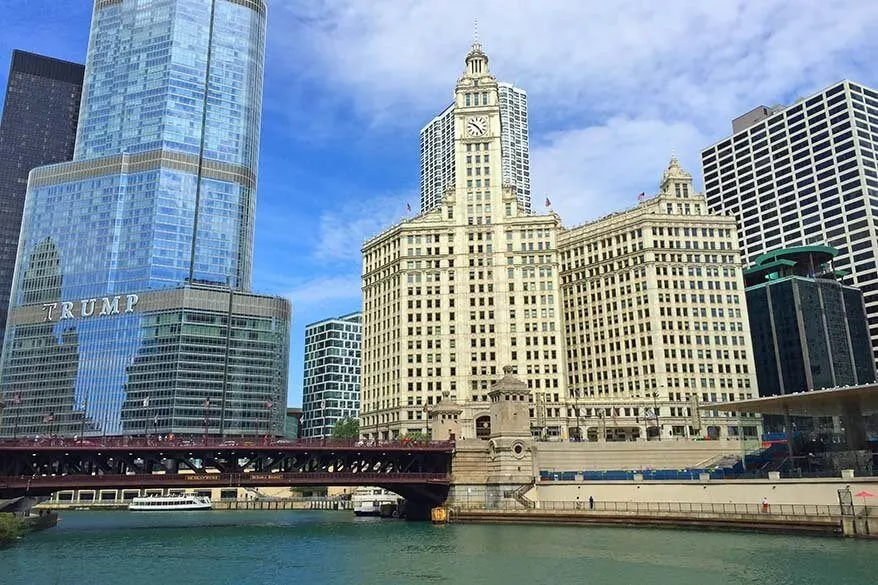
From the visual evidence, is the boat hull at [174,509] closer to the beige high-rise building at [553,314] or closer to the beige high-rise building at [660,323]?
the beige high-rise building at [553,314]

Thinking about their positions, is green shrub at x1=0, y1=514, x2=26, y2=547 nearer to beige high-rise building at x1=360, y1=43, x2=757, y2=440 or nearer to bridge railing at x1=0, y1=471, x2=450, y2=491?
bridge railing at x1=0, y1=471, x2=450, y2=491

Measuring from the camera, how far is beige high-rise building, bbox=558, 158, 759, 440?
158 m

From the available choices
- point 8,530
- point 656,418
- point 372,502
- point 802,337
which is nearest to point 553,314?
point 656,418

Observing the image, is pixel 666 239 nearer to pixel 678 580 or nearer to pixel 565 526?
pixel 565 526

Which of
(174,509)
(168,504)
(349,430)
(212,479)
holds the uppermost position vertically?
(349,430)

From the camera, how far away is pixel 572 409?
16112cm

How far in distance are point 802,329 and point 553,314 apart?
66055 millimetres

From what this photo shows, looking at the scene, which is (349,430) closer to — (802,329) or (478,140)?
(478,140)

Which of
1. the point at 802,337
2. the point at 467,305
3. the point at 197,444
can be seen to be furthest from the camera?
the point at 802,337

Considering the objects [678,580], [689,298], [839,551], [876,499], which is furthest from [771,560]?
[689,298]

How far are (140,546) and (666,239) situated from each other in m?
125

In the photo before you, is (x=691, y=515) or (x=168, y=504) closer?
(x=691, y=515)

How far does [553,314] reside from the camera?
6575 inches

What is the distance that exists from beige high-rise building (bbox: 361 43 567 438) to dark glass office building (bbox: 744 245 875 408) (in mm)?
61283
